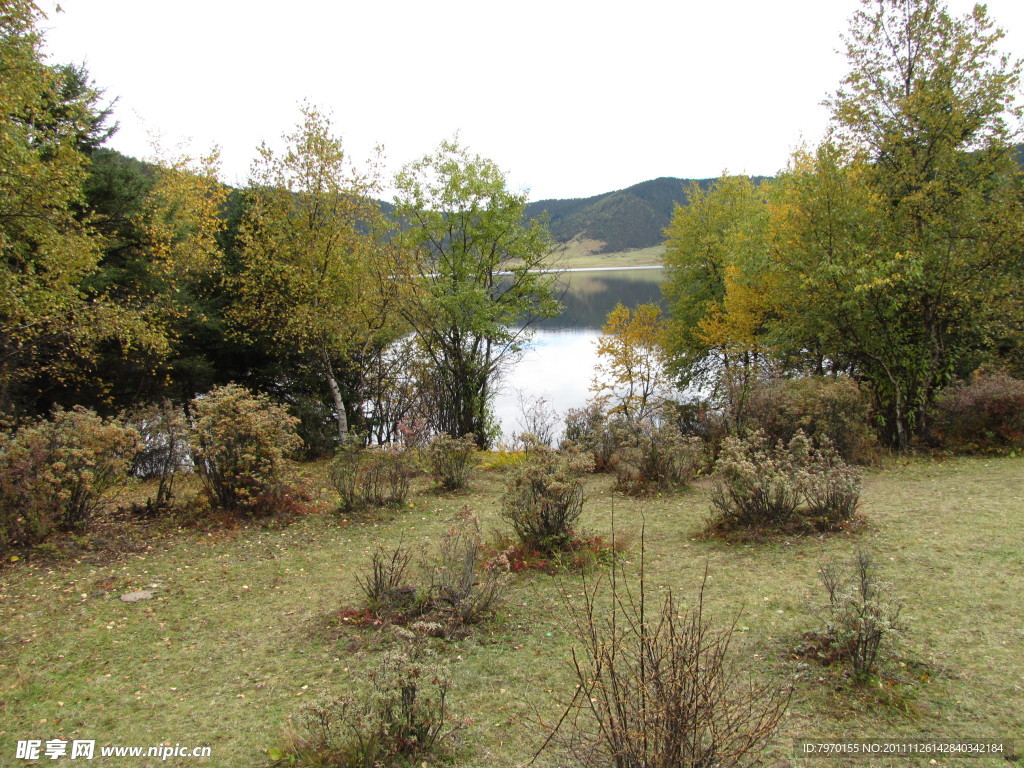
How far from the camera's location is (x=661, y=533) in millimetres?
7645

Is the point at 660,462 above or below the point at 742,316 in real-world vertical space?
below

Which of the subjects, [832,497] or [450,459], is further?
[450,459]

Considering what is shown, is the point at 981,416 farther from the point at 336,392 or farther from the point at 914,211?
the point at 336,392

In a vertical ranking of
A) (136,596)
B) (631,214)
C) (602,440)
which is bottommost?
(602,440)

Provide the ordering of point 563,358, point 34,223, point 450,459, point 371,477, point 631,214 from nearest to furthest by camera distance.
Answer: point 34,223 → point 371,477 → point 450,459 → point 563,358 → point 631,214

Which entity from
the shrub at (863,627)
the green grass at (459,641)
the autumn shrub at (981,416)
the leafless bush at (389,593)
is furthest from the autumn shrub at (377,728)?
the autumn shrub at (981,416)

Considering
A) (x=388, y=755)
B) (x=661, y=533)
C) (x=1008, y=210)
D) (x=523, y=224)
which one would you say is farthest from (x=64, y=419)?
(x=1008, y=210)

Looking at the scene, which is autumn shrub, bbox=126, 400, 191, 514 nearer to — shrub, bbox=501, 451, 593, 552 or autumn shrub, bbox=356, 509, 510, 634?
autumn shrub, bbox=356, 509, 510, 634

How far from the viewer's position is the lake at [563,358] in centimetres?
2569

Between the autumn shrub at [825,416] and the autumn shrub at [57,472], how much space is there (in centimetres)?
993

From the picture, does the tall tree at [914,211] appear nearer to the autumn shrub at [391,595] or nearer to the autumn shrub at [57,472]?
the autumn shrub at [391,595]

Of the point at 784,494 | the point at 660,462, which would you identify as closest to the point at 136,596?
Result: the point at 784,494

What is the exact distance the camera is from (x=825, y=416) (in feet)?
36.0

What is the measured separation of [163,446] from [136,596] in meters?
3.54
